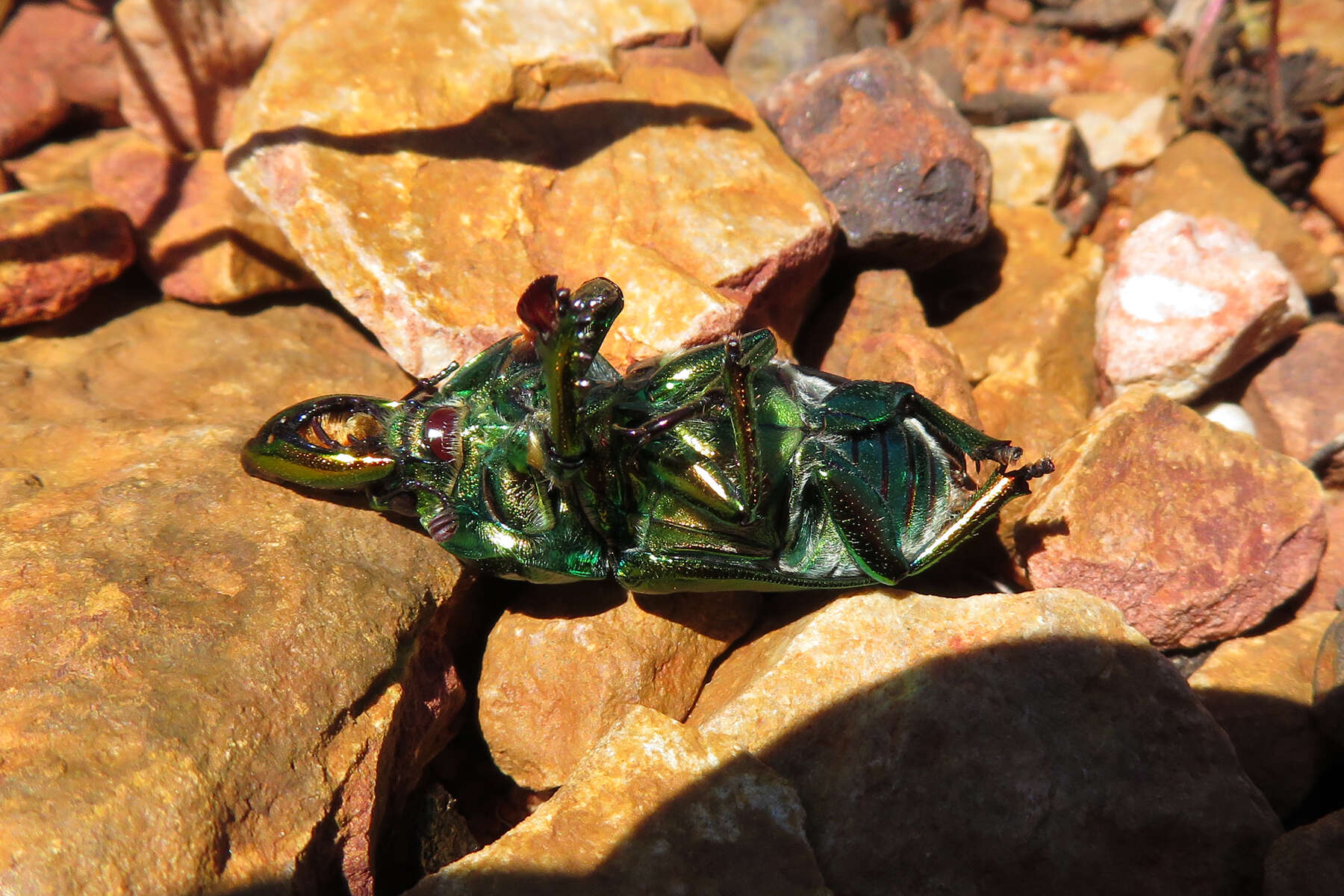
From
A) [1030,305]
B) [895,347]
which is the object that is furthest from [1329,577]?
[895,347]

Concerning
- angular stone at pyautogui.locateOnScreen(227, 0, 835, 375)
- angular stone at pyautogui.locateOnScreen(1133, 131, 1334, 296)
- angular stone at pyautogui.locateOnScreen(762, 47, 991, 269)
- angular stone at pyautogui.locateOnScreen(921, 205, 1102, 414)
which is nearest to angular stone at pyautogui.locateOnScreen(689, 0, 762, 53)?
angular stone at pyautogui.locateOnScreen(762, 47, 991, 269)

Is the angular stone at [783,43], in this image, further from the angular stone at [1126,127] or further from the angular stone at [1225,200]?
the angular stone at [1225,200]

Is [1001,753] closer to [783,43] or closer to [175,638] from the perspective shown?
[175,638]

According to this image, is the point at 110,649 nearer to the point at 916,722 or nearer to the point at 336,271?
the point at 336,271

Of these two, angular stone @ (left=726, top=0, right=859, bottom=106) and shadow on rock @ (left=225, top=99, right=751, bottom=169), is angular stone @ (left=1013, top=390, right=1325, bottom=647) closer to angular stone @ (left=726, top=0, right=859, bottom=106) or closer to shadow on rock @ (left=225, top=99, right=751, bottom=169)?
shadow on rock @ (left=225, top=99, right=751, bottom=169)

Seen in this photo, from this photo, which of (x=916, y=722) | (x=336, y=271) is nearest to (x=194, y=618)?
(x=336, y=271)

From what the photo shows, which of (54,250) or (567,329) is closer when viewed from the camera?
(567,329)
